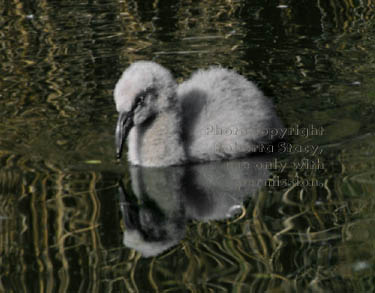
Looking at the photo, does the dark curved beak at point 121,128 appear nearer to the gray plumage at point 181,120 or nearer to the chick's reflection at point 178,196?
the gray plumage at point 181,120

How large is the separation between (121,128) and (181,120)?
0.42 m

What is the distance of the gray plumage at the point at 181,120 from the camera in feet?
17.8

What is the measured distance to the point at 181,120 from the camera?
5.57m

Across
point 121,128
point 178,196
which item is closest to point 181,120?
point 121,128

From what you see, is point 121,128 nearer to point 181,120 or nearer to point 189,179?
point 181,120

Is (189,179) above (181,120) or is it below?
below

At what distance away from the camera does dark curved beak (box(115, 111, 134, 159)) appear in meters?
5.43

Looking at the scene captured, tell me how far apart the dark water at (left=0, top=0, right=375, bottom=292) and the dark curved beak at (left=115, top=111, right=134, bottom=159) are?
0.49ft

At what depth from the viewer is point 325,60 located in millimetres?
7223

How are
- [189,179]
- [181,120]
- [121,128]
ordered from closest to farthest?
[189,179], [121,128], [181,120]

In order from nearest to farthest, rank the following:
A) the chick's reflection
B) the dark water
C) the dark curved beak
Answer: the dark water, the chick's reflection, the dark curved beak

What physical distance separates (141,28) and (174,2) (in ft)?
3.61

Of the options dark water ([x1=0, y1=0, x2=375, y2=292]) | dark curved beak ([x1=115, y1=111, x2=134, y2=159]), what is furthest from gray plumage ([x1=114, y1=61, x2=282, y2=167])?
dark water ([x1=0, y1=0, x2=375, y2=292])

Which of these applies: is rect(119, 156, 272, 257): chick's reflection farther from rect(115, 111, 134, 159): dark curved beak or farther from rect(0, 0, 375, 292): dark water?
rect(115, 111, 134, 159): dark curved beak
